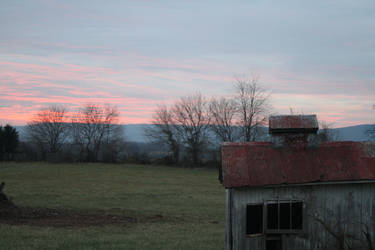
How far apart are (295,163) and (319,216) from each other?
1.65 metres

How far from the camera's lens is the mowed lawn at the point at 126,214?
1538cm

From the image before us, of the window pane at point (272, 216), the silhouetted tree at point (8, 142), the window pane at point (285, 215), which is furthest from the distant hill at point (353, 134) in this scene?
the silhouetted tree at point (8, 142)

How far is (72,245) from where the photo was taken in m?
14.5

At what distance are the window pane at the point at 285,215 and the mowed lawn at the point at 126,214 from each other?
384 centimetres

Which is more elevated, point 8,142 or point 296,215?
point 8,142

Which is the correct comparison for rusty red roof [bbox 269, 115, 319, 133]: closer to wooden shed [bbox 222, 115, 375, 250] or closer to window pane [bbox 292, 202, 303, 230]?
wooden shed [bbox 222, 115, 375, 250]

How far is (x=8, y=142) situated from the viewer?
8225 cm

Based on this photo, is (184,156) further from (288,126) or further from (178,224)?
(288,126)

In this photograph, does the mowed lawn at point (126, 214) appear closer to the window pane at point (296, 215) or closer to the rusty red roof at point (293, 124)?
the window pane at point (296, 215)

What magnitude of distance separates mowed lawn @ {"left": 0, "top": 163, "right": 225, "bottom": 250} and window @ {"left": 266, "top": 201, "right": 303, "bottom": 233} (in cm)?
375

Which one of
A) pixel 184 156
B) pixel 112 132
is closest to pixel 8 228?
pixel 184 156

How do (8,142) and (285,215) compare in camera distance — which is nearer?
(285,215)

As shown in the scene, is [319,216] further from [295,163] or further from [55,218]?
[55,218]

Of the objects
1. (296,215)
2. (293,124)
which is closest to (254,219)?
(296,215)
